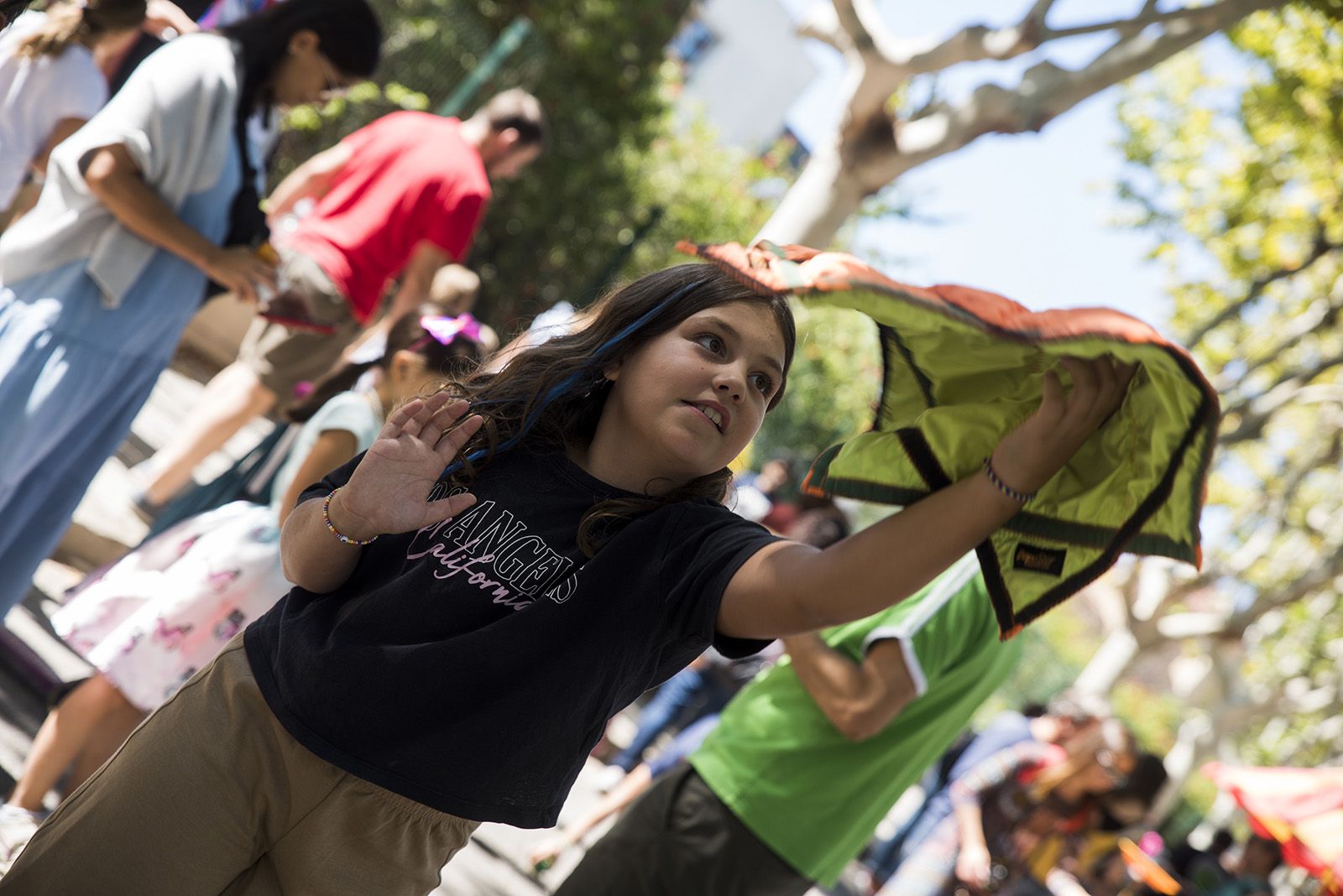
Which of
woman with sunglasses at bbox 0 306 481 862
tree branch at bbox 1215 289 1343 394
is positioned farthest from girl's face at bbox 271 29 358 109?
tree branch at bbox 1215 289 1343 394

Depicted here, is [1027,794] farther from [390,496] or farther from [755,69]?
[755,69]

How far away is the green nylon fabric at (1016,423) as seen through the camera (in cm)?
151

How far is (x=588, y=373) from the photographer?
214cm

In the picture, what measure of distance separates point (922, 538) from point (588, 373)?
73 centimetres

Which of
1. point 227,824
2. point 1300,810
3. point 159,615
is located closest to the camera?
point 227,824

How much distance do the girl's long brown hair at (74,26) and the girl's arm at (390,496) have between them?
1.89 metres

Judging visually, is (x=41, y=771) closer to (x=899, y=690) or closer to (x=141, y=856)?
(x=141, y=856)

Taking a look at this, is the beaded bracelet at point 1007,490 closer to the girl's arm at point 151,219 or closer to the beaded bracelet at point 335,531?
the beaded bracelet at point 335,531

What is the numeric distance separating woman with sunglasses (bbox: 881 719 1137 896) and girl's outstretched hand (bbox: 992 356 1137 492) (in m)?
4.06

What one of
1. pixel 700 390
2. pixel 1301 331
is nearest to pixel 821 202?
pixel 700 390

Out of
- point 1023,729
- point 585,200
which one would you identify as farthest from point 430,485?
point 585,200

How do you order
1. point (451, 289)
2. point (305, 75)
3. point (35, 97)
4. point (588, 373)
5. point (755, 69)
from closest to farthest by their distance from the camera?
point (588, 373), point (35, 97), point (305, 75), point (451, 289), point (755, 69)

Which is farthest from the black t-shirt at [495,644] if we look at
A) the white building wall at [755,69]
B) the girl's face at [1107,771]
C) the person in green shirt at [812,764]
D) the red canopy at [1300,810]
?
the white building wall at [755,69]

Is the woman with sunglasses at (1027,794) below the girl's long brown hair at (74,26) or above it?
below
